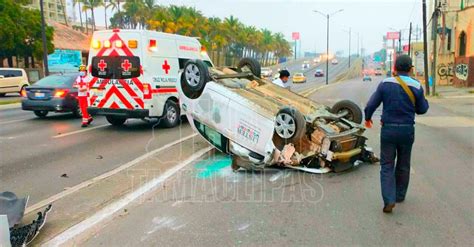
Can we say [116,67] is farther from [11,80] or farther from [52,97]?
[11,80]

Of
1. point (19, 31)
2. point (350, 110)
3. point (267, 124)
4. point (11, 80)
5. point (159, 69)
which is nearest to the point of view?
point (267, 124)

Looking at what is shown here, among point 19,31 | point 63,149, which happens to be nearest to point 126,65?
point 63,149

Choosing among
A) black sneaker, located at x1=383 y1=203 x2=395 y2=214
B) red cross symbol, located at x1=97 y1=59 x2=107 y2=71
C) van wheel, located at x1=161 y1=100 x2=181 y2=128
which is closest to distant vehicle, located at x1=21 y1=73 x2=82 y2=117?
red cross symbol, located at x1=97 y1=59 x2=107 y2=71

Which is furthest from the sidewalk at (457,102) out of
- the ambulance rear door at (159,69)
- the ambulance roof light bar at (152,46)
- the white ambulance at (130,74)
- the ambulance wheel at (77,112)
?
the ambulance wheel at (77,112)

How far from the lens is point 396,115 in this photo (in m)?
4.66

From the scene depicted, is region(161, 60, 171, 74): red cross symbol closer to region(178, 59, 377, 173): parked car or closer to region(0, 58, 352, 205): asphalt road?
region(0, 58, 352, 205): asphalt road

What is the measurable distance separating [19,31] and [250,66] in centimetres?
3415

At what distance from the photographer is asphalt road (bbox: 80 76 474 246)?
409 centimetres

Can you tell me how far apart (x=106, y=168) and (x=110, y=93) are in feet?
12.5

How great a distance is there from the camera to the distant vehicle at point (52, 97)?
12695 millimetres

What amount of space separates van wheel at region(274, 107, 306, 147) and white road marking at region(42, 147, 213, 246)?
68.6 inches

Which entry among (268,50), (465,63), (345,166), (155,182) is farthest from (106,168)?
(268,50)

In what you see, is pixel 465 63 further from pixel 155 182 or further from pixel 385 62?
pixel 385 62

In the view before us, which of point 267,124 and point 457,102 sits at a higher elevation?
point 267,124
